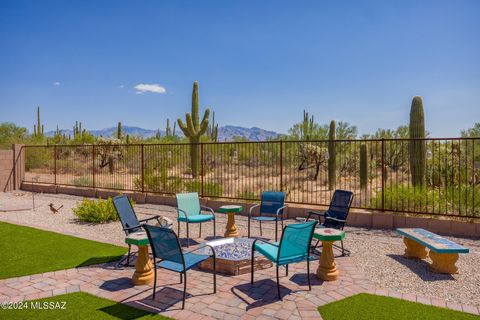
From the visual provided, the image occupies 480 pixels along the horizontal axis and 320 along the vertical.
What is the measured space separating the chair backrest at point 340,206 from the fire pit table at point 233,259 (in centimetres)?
158

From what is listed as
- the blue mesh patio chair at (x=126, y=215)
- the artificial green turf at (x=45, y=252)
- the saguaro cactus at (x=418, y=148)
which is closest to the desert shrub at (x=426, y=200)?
the saguaro cactus at (x=418, y=148)

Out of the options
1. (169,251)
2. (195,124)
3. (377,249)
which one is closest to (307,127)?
(195,124)

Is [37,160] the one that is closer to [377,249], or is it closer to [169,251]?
[169,251]

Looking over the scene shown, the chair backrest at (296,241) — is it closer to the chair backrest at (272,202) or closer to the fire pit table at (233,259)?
the fire pit table at (233,259)

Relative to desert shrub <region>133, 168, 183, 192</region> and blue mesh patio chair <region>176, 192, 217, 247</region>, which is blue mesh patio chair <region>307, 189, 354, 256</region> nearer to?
blue mesh patio chair <region>176, 192, 217, 247</region>

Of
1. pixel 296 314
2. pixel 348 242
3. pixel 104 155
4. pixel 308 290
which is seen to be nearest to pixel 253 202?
pixel 348 242

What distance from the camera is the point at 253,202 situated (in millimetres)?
10203

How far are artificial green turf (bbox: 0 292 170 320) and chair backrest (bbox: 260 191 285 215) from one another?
4055 mm

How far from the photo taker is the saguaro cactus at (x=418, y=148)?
970cm

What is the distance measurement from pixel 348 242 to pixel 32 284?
550 centimetres

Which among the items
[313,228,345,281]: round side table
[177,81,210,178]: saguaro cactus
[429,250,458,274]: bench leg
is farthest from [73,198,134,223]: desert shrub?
[429,250,458,274]: bench leg

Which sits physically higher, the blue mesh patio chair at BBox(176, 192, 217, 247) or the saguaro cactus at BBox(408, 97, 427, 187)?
the saguaro cactus at BBox(408, 97, 427, 187)

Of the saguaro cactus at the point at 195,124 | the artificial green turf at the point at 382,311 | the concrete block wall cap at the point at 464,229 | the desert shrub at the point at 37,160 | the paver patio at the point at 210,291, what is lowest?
the artificial green turf at the point at 382,311

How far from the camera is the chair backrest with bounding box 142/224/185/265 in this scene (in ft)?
13.0
